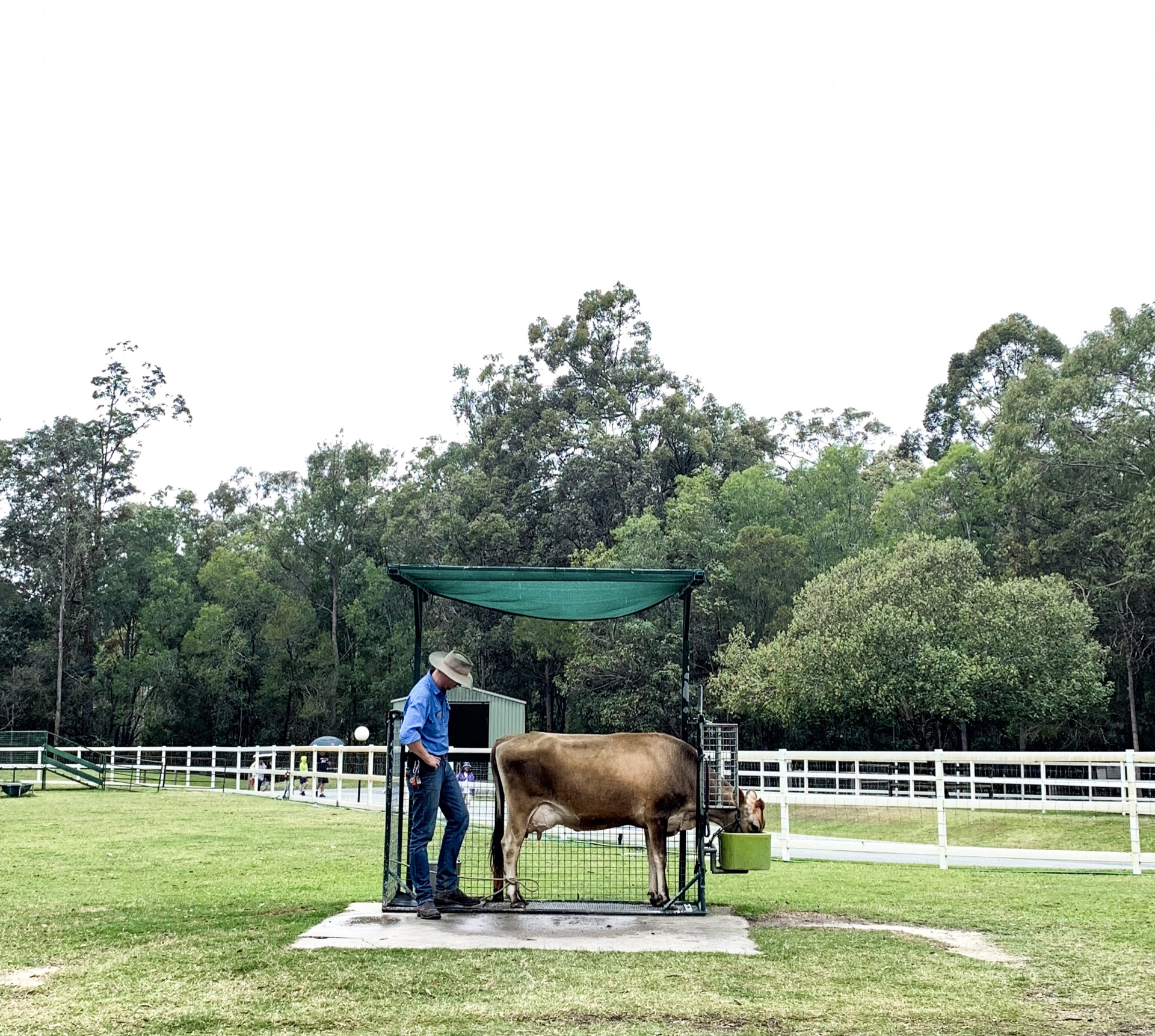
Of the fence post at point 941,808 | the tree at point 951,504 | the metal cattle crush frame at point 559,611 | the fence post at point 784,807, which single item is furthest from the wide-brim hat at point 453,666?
the tree at point 951,504

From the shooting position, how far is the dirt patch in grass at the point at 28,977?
5.81 meters

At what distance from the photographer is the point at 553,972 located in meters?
6.14

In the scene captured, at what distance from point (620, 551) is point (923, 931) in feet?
141

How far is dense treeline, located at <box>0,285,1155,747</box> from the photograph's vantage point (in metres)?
38.8

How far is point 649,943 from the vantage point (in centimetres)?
704

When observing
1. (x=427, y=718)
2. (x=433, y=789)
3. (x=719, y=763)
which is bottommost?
(x=433, y=789)

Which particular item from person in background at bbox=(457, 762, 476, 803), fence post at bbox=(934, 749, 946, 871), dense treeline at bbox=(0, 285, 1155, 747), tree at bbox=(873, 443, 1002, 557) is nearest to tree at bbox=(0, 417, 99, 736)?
dense treeline at bbox=(0, 285, 1155, 747)

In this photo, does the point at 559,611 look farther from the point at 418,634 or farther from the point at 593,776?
the point at 593,776

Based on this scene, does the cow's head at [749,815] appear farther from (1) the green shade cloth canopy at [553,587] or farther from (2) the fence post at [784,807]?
(2) the fence post at [784,807]

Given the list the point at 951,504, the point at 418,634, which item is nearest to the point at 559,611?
the point at 418,634

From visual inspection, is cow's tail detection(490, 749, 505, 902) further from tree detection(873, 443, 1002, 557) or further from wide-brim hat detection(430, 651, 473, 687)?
tree detection(873, 443, 1002, 557)

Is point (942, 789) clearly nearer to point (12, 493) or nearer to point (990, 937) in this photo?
point (990, 937)

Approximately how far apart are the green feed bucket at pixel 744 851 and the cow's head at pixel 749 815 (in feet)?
0.28

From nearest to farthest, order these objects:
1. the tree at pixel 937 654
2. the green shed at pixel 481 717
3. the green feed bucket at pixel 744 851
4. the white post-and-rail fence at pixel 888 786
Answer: the green feed bucket at pixel 744 851, the white post-and-rail fence at pixel 888 786, the tree at pixel 937 654, the green shed at pixel 481 717
